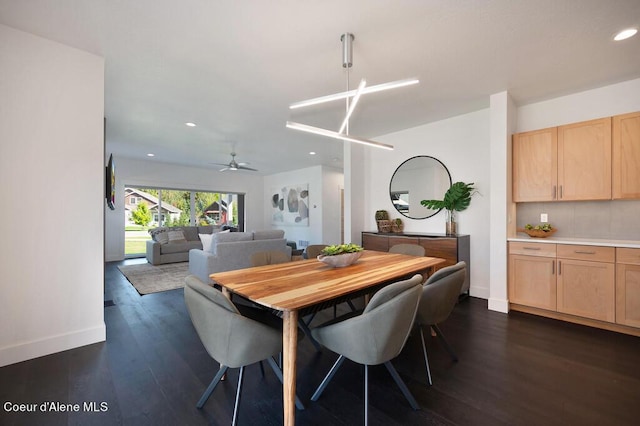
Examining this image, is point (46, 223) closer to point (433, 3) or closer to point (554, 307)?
point (433, 3)

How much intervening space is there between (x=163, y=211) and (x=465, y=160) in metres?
7.94

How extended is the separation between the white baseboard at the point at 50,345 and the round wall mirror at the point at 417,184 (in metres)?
4.13

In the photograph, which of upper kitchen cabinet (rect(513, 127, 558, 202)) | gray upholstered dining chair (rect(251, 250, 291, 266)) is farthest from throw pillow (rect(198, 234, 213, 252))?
upper kitchen cabinet (rect(513, 127, 558, 202))

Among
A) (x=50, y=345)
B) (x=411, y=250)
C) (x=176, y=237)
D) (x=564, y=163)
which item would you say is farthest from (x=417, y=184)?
(x=176, y=237)

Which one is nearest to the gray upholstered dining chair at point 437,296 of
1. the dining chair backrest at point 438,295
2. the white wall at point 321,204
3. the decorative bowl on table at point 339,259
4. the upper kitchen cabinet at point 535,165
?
the dining chair backrest at point 438,295

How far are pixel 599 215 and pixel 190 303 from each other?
4181mm

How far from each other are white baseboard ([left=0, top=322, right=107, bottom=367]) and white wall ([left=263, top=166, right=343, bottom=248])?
5581mm

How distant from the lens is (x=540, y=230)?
9.97 feet

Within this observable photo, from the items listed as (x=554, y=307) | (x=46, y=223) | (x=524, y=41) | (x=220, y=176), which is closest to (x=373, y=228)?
(x=554, y=307)

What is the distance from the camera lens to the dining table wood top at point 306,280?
1332 mm

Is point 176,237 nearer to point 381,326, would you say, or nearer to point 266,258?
point 266,258

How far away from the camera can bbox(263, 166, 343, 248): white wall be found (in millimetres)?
7516

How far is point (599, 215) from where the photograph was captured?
9.58ft

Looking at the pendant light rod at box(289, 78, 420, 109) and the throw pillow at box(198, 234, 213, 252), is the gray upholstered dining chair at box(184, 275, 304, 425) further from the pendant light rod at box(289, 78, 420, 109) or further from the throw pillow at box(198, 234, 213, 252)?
the throw pillow at box(198, 234, 213, 252)
